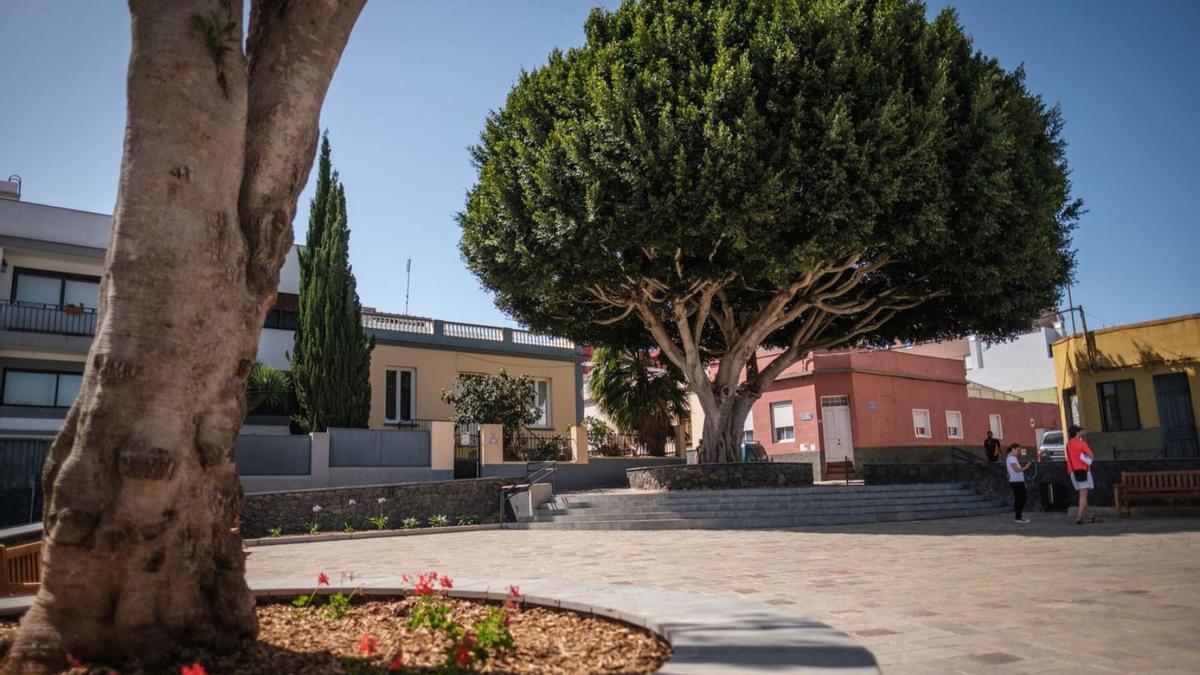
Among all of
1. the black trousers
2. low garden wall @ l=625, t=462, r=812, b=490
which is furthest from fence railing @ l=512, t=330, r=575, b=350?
the black trousers

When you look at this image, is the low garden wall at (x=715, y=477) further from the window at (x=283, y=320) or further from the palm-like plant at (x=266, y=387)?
the window at (x=283, y=320)

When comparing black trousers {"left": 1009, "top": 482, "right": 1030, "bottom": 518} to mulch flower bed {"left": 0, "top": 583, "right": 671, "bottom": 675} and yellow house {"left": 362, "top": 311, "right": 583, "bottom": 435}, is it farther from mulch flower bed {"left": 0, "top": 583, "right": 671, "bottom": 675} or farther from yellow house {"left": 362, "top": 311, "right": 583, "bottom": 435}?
yellow house {"left": 362, "top": 311, "right": 583, "bottom": 435}

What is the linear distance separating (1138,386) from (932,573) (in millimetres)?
20837

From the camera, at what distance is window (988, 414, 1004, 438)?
3748 cm

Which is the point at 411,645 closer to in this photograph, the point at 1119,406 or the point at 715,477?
the point at 715,477

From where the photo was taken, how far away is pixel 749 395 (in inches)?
863

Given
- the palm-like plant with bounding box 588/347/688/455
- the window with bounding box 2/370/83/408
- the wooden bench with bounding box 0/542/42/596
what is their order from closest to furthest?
the wooden bench with bounding box 0/542/42/596
the window with bounding box 2/370/83/408
the palm-like plant with bounding box 588/347/688/455

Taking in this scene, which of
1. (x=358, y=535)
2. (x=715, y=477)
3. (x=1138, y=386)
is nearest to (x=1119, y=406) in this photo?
(x=1138, y=386)

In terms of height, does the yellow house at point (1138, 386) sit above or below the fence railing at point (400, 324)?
below

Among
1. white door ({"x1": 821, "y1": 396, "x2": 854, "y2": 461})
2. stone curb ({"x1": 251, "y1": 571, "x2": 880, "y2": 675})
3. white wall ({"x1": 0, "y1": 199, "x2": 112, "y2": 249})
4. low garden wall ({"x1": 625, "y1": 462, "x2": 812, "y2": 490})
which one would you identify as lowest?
stone curb ({"x1": 251, "y1": 571, "x2": 880, "y2": 675})

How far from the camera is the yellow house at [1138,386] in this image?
22969 mm

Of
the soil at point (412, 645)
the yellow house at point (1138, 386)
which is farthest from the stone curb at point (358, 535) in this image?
the yellow house at point (1138, 386)

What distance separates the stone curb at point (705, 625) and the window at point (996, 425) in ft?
121

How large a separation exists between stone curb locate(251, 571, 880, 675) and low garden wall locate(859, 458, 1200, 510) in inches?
597
